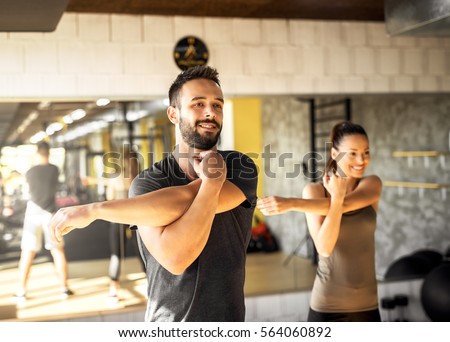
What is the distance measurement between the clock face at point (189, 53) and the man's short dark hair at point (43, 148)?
1.29 m

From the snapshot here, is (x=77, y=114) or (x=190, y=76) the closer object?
(x=190, y=76)

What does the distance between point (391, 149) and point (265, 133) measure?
6.98 ft

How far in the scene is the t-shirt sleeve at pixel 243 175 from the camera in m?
1.99

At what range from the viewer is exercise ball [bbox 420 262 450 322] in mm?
5059

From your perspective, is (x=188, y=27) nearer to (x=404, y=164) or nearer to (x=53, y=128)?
(x=53, y=128)

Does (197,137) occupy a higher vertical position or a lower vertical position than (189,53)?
lower

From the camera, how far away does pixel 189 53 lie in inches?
214

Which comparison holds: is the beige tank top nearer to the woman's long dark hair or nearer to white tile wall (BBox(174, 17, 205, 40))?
the woman's long dark hair

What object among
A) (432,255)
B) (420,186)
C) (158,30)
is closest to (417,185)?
(420,186)

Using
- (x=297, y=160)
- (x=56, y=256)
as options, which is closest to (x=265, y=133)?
(x=297, y=160)

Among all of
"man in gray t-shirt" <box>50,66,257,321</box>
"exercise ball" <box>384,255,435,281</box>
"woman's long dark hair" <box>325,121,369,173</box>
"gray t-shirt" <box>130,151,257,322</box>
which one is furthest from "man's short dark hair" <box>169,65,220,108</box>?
"exercise ball" <box>384,255,435,281</box>

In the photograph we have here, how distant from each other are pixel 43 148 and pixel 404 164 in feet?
12.6

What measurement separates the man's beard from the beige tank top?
136 centimetres

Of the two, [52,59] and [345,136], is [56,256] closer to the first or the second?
[52,59]
